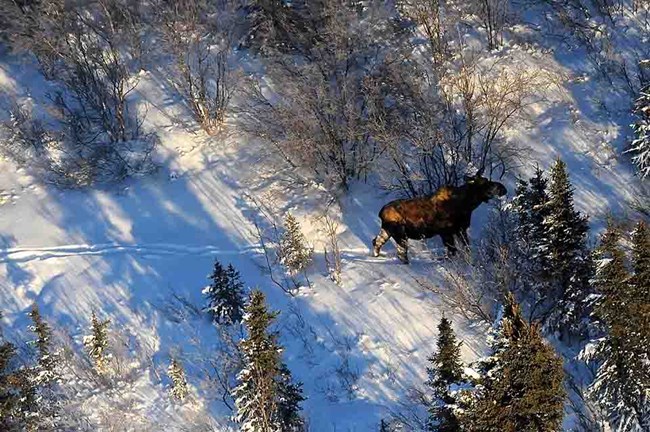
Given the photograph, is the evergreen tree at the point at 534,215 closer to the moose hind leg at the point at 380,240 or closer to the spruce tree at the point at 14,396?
the moose hind leg at the point at 380,240

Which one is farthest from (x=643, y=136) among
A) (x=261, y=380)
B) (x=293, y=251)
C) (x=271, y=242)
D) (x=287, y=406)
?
(x=261, y=380)

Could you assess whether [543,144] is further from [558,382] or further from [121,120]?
[121,120]

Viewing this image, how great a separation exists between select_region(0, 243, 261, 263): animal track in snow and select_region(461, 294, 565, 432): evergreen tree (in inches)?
428

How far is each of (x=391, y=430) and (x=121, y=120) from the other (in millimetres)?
14989

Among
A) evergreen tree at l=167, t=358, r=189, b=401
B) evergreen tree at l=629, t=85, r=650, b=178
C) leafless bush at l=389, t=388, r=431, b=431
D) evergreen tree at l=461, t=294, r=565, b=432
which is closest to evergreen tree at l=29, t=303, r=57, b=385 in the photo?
evergreen tree at l=167, t=358, r=189, b=401

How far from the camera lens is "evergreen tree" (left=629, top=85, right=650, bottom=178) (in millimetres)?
16516

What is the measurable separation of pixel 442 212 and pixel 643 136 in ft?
17.0

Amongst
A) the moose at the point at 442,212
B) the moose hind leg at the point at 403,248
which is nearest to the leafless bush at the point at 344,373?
the moose hind leg at the point at 403,248

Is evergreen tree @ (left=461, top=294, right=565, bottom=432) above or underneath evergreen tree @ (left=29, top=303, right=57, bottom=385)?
underneath

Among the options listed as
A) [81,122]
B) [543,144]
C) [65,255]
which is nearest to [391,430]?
[543,144]

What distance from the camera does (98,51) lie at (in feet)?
74.8

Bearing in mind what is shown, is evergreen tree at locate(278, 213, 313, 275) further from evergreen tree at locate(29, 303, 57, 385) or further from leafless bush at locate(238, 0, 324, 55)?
leafless bush at locate(238, 0, 324, 55)

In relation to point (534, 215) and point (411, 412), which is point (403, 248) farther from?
point (411, 412)

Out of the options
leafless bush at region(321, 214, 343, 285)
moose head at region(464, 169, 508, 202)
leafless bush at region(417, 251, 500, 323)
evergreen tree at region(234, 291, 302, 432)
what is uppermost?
leafless bush at region(321, 214, 343, 285)
